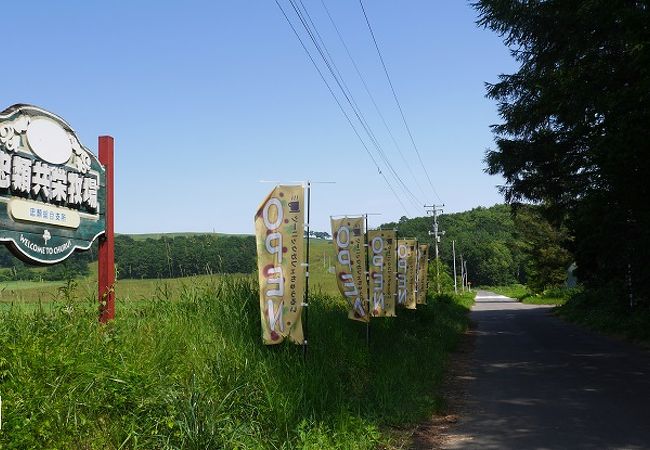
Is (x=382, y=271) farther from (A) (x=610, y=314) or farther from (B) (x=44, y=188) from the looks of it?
(A) (x=610, y=314)

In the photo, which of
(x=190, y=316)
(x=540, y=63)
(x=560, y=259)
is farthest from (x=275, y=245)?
(x=560, y=259)

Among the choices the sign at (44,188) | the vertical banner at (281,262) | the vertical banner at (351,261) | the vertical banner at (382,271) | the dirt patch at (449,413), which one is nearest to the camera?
the sign at (44,188)

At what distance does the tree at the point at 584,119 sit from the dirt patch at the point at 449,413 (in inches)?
194

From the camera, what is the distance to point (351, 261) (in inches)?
488

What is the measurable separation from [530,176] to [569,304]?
15656 millimetres

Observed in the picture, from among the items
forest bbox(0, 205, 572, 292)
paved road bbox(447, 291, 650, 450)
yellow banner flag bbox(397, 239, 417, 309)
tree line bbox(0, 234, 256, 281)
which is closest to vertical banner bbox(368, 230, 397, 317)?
paved road bbox(447, 291, 650, 450)

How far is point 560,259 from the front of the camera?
51.6 metres

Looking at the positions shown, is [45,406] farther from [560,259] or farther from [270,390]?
[560,259]

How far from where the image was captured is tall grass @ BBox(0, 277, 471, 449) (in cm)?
489

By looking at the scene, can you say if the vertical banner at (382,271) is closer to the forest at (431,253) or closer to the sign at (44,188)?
the forest at (431,253)

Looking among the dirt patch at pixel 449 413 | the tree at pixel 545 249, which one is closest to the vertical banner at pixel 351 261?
the dirt patch at pixel 449 413

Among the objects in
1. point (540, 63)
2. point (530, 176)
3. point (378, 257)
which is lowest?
point (378, 257)

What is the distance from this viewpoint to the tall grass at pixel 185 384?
16.1 feet

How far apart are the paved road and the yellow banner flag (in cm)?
289
